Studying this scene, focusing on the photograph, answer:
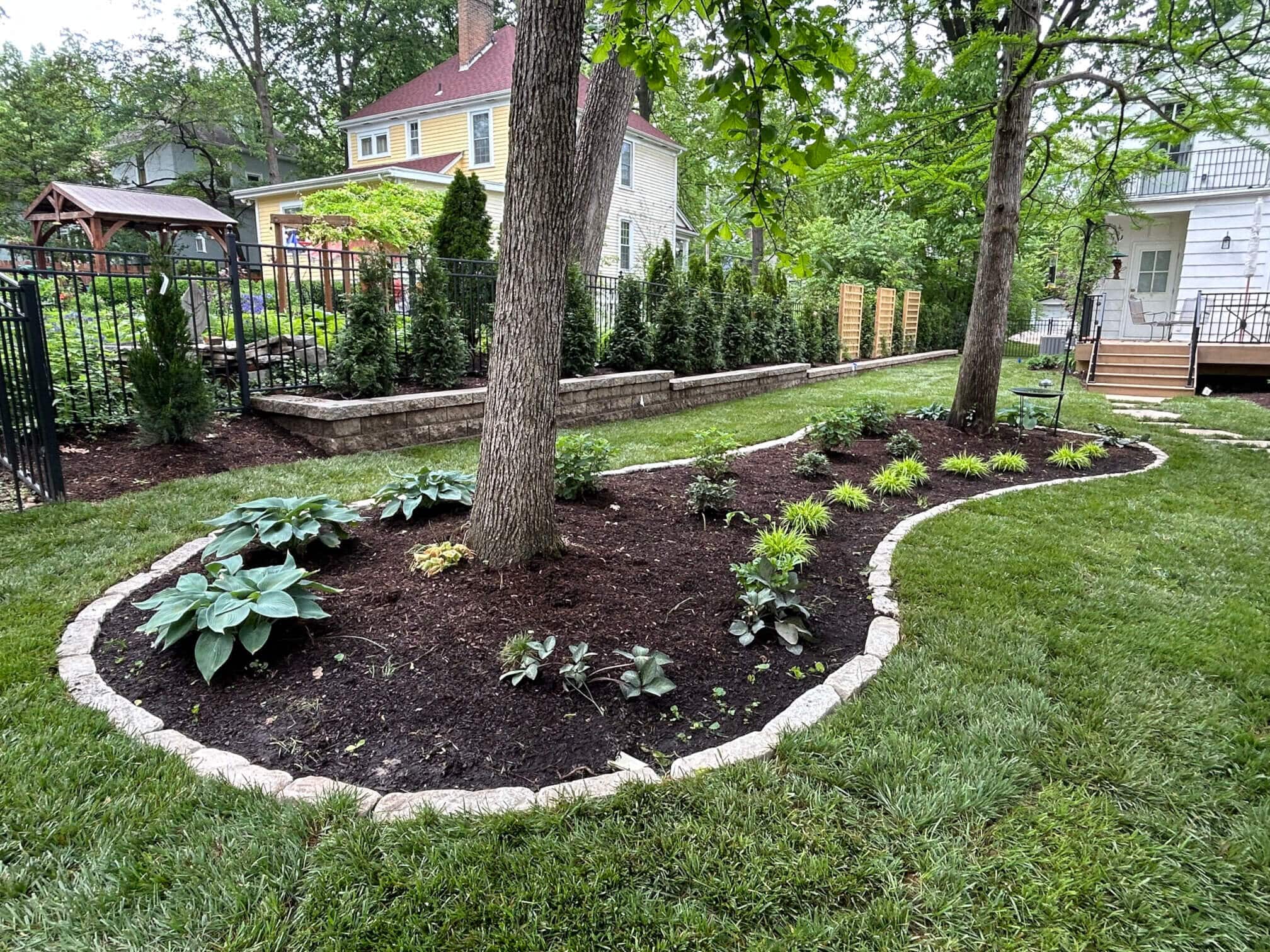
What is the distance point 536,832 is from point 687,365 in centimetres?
795

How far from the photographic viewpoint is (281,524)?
2984mm

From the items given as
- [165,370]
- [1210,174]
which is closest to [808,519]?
[165,370]

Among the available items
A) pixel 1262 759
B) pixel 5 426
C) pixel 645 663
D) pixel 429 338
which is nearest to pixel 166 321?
pixel 5 426

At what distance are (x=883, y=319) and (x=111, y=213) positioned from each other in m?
15.6

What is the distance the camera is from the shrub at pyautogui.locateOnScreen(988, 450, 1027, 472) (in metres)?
5.45

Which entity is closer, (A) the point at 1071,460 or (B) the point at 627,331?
(A) the point at 1071,460

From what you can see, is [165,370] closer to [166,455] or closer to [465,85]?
[166,455]

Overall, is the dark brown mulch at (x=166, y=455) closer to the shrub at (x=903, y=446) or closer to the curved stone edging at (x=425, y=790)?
the curved stone edging at (x=425, y=790)

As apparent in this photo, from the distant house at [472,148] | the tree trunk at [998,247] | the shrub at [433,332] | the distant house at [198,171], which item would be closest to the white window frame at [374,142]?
the distant house at [472,148]

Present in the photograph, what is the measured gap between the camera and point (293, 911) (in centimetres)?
147

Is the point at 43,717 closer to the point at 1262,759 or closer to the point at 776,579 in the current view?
the point at 776,579

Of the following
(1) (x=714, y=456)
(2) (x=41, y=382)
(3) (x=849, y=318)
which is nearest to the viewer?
(2) (x=41, y=382)

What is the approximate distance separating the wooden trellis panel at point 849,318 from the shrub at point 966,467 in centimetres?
895

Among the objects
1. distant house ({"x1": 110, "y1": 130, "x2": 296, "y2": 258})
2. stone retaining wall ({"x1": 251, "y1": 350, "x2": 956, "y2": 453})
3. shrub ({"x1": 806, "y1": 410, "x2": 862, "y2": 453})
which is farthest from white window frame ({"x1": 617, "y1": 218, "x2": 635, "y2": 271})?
shrub ({"x1": 806, "y1": 410, "x2": 862, "y2": 453})
